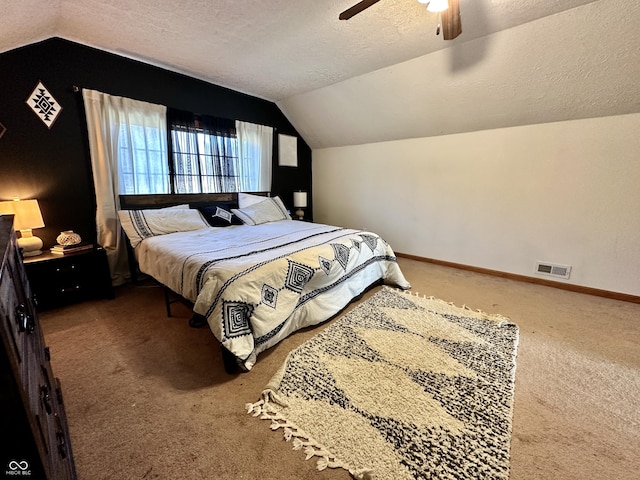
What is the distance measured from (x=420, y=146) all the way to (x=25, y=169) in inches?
173

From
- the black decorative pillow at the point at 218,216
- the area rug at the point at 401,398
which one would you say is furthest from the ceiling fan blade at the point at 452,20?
the black decorative pillow at the point at 218,216

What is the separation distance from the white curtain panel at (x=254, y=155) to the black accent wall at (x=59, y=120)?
0.98 meters

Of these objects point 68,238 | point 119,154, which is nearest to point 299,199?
point 119,154

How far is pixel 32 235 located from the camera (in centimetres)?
253

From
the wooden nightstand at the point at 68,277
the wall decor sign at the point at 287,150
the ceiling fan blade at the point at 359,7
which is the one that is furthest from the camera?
the wall decor sign at the point at 287,150

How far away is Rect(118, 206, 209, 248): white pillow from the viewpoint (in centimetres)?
274

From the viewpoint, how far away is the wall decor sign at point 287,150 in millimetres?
4688

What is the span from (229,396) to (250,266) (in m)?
0.76

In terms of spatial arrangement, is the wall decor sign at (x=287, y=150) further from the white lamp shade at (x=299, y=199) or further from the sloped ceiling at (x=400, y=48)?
the sloped ceiling at (x=400, y=48)

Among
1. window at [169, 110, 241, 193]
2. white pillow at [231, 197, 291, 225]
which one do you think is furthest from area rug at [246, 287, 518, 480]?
window at [169, 110, 241, 193]

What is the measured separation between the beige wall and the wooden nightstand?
3633mm

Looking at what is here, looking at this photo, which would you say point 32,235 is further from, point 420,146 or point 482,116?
point 482,116

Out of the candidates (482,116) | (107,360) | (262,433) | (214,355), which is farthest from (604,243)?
(107,360)

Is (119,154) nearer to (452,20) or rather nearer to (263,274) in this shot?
(263,274)
